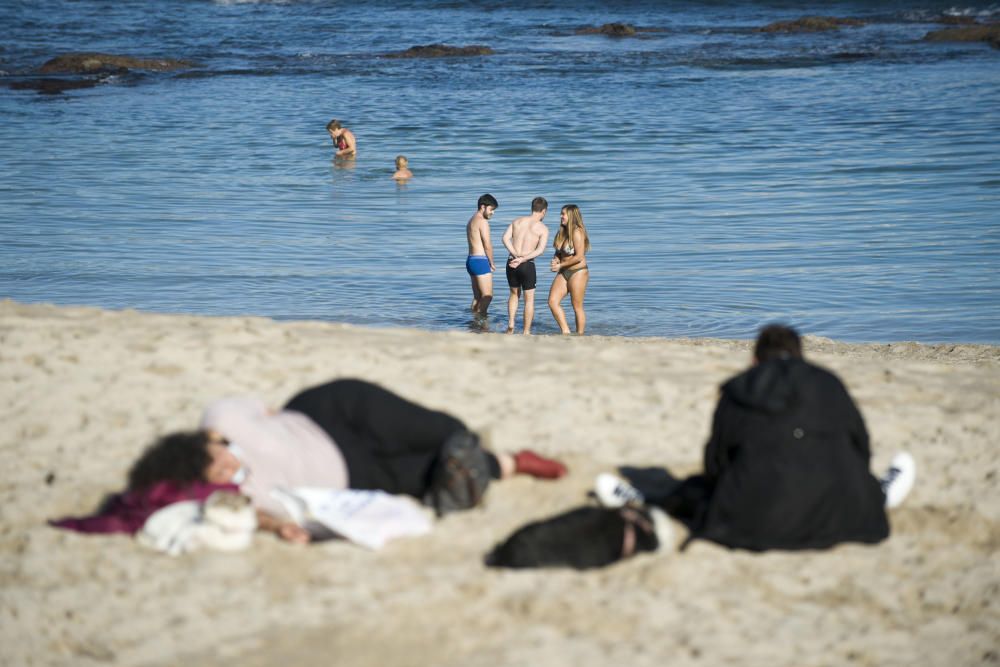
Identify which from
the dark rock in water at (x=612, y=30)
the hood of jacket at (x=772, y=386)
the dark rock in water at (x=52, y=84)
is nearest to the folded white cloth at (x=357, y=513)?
the hood of jacket at (x=772, y=386)

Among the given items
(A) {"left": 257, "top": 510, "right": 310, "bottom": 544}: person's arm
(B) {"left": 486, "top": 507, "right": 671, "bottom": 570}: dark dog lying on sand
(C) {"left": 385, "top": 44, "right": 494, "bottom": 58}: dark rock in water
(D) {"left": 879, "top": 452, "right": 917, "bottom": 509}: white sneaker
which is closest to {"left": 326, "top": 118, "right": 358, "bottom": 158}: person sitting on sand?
(C) {"left": 385, "top": 44, "right": 494, "bottom": 58}: dark rock in water

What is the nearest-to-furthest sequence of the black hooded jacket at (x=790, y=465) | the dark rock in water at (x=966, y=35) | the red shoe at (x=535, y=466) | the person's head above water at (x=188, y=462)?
1. the black hooded jacket at (x=790, y=465)
2. the person's head above water at (x=188, y=462)
3. the red shoe at (x=535, y=466)
4. the dark rock in water at (x=966, y=35)

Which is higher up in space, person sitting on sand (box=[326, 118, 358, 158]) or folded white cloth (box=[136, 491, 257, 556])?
person sitting on sand (box=[326, 118, 358, 158])

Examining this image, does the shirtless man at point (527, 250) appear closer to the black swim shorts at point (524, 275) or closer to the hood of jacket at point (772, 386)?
the black swim shorts at point (524, 275)

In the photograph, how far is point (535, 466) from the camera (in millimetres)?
5820

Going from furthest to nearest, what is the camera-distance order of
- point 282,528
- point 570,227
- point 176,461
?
point 570,227 → point 176,461 → point 282,528

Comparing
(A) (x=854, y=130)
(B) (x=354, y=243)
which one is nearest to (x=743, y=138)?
(A) (x=854, y=130)

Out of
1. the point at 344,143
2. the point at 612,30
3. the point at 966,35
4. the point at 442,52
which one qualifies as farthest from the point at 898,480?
the point at 612,30

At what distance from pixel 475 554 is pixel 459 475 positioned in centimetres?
41

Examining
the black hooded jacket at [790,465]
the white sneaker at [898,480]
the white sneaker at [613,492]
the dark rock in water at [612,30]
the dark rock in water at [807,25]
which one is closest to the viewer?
the black hooded jacket at [790,465]

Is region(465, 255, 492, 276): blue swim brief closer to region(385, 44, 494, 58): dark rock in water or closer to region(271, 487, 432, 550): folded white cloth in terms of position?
region(271, 487, 432, 550): folded white cloth

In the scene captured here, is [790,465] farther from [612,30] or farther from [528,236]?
[612,30]

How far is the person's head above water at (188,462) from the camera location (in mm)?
5371

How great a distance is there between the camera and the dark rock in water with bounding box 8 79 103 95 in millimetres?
31328
